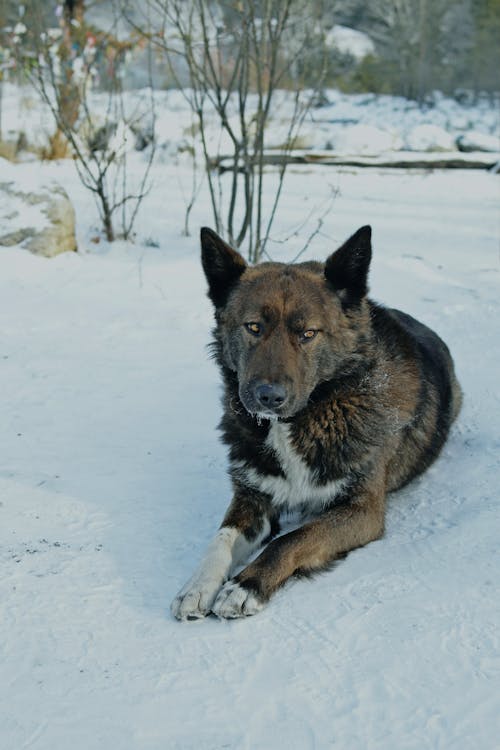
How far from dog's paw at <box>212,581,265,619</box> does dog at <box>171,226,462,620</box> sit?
129 millimetres

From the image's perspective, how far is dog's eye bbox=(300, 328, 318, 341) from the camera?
3273 mm

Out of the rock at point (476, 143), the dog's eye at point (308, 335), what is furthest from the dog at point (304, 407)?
the rock at point (476, 143)

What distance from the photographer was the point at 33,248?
7625mm

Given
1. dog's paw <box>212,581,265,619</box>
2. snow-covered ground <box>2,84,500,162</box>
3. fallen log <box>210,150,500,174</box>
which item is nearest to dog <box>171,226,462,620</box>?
dog's paw <box>212,581,265,619</box>

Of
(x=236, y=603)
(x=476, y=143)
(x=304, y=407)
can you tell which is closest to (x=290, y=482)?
(x=304, y=407)

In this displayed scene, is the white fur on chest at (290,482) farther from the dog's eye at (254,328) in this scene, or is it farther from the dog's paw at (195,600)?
the dog's paw at (195,600)

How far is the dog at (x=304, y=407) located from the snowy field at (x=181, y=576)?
7.3 inches

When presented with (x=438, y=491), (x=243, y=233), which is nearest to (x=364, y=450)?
(x=438, y=491)

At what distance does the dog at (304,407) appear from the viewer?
3.13m

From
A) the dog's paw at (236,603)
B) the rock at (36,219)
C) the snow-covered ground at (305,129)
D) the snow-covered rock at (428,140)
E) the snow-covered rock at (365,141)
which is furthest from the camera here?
the snow-covered rock at (428,140)

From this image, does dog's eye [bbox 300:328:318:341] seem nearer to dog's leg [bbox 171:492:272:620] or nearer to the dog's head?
the dog's head

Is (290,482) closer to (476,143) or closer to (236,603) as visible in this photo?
(236,603)

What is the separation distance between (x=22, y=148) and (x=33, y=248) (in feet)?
23.4

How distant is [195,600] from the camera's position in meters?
2.83
